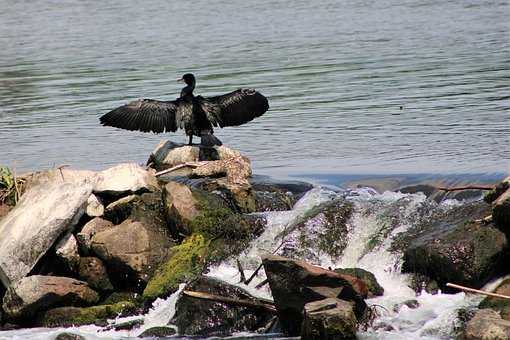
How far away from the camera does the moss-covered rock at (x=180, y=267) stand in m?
10.3

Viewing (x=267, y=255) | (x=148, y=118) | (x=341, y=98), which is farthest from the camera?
(x=341, y=98)

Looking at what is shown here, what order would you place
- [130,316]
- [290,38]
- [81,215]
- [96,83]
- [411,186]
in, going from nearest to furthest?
[130,316] → [81,215] → [411,186] → [96,83] → [290,38]

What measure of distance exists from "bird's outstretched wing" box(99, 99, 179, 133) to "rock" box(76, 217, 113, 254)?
251 cm

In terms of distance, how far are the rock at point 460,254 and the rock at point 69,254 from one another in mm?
3131

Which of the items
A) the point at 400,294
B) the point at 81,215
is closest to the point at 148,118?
the point at 81,215

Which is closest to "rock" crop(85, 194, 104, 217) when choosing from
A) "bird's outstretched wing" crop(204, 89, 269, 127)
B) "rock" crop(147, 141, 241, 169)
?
"rock" crop(147, 141, 241, 169)

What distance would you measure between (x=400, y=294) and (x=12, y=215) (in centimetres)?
403

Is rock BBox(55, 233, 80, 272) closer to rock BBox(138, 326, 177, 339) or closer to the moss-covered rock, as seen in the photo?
the moss-covered rock

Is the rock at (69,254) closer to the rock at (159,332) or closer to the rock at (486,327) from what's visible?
the rock at (159,332)

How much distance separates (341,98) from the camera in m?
19.2

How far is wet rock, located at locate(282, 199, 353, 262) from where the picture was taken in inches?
420

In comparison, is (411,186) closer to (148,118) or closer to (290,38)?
(148,118)

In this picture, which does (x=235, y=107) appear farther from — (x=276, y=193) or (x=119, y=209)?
(x=119, y=209)

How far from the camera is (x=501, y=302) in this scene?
878 cm
